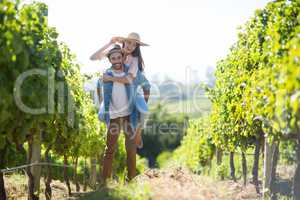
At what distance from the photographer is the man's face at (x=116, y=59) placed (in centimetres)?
644

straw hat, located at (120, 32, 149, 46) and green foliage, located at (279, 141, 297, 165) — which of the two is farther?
green foliage, located at (279, 141, 297, 165)

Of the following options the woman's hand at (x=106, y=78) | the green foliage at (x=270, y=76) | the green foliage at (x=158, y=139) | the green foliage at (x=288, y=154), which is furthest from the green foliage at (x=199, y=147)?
the green foliage at (x=158, y=139)

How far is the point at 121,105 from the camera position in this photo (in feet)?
21.1

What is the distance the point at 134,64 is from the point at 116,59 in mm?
258

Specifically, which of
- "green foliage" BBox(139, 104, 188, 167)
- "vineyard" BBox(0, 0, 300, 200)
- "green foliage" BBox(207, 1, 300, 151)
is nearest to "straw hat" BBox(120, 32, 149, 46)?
"vineyard" BBox(0, 0, 300, 200)

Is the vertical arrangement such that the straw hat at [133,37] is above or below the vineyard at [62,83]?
above

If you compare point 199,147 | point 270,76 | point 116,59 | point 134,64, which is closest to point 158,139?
point 199,147

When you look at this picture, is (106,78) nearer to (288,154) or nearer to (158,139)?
(288,154)

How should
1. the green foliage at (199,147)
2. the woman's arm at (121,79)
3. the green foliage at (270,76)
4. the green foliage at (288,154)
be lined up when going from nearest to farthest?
the green foliage at (270,76)
the woman's arm at (121,79)
the green foliage at (199,147)
the green foliage at (288,154)

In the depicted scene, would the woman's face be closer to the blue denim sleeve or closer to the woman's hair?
the woman's hair

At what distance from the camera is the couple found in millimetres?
6410

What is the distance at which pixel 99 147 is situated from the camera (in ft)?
45.0

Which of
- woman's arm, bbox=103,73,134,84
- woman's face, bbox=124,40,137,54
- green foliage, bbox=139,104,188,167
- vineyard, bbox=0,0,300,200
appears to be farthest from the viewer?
green foliage, bbox=139,104,188,167

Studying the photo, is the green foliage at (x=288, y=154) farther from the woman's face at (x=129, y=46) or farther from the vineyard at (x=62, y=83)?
the woman's face at (x=129, y=46)
